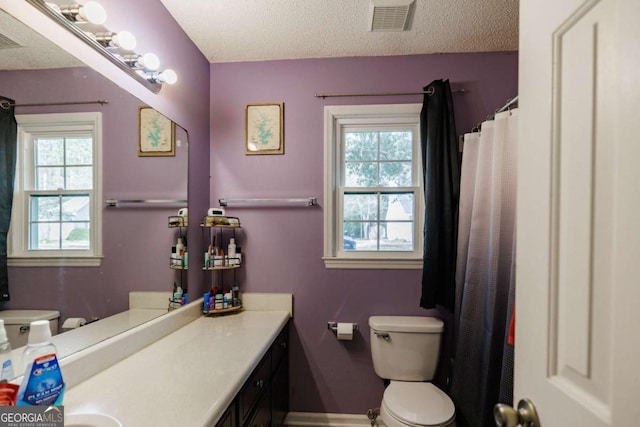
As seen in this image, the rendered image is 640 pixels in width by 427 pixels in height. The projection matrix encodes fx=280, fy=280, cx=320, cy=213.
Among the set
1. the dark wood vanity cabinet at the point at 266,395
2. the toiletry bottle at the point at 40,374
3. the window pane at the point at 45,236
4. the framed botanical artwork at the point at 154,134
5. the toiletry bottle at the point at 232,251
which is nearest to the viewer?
the toiletry bottle at the point at 40,374

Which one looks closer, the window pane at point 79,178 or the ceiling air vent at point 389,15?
the window pane at point 79,178

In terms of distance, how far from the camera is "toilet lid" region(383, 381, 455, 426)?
134 cm

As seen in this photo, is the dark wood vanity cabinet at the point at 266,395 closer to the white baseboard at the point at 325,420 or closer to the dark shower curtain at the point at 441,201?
the white baseboard at the point at 325,420

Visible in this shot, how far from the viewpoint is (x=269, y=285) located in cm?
194

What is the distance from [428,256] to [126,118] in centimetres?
175

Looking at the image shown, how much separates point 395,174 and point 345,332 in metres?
1.12

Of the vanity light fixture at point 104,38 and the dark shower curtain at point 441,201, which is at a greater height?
the vanity light fixture at point 104,38

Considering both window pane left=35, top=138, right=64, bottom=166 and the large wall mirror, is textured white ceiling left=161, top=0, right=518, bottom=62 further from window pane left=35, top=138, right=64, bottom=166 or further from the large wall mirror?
window pane left=35, top=138, right=64, bottom=166

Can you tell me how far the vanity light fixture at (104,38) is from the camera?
0.95m

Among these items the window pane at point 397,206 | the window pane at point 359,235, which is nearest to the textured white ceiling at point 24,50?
the window pane at point 359,235

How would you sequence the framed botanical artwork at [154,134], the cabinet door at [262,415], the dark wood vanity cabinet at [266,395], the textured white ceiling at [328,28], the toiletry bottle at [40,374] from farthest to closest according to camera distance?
the textured white ceiling at [328,28], the framed botanical artwork at [154,134], the cabinet door at [262,415], the dark wood vanity cabinet at [266,395], the toiletry bottle at [40,374]

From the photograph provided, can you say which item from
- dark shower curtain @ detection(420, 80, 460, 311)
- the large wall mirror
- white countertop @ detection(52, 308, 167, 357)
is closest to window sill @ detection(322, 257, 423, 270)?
dark shower curtain @ detection(420, 80, 460, 311)

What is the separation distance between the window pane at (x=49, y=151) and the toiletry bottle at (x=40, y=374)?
20.6 inches

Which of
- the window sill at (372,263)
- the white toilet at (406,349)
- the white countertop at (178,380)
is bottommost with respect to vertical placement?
the white toilet at (406,349)
